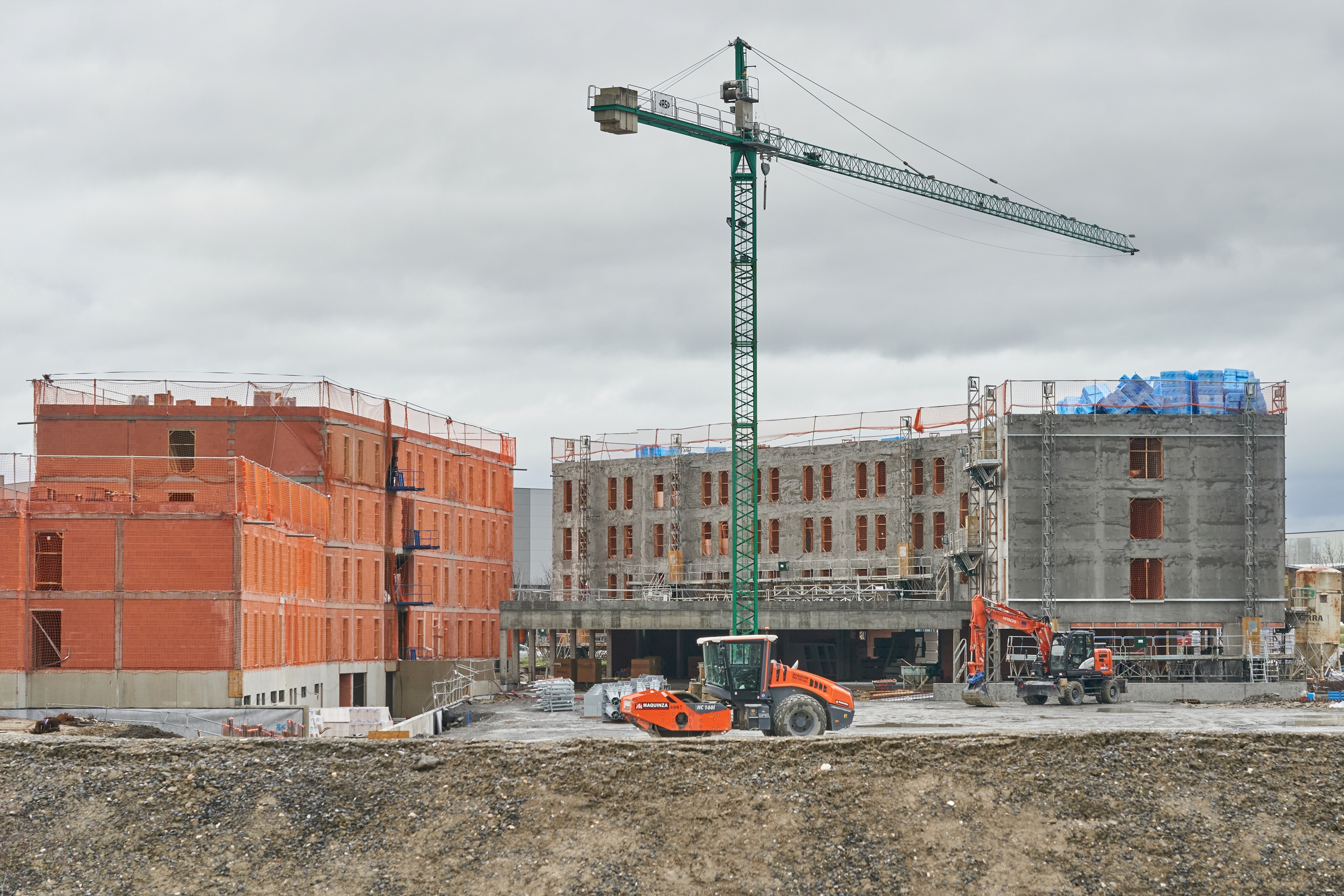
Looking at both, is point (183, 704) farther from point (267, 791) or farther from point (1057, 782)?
point (1057, 782)

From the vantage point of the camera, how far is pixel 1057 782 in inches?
853

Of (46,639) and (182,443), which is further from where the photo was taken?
(182,443)

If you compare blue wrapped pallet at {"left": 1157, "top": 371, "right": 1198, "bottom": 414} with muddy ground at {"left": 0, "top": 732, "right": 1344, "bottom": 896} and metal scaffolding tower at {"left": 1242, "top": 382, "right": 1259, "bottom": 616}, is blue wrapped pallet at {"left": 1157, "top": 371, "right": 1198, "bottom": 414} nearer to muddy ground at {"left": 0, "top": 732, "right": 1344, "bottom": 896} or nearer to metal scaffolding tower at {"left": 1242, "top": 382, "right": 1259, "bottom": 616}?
metal scaffolding tower at {"left": 1242, "top": 382, "right": 1259, "bottom": 616}

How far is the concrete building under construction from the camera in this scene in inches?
2628

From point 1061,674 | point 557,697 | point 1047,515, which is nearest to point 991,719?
point 1061,674

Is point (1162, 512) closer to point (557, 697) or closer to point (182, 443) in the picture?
point (557, 697)

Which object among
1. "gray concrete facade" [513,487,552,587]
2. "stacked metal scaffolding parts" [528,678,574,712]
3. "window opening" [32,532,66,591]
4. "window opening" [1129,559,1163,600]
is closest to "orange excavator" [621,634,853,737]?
"window opening" [32,532,66,591]

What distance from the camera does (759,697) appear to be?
114 ft

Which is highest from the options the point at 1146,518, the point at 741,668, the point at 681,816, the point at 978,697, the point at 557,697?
the point at 1146,518

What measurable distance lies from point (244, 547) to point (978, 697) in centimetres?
2561

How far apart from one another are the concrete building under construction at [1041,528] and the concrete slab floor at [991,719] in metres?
9.94

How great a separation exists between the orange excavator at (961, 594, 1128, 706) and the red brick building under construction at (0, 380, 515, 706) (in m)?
24.1

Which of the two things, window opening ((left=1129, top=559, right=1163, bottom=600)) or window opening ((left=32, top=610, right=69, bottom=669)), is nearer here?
window opening ((left=32, top=610, right=69, bottom=669))

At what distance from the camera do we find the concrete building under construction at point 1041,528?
219 feet
